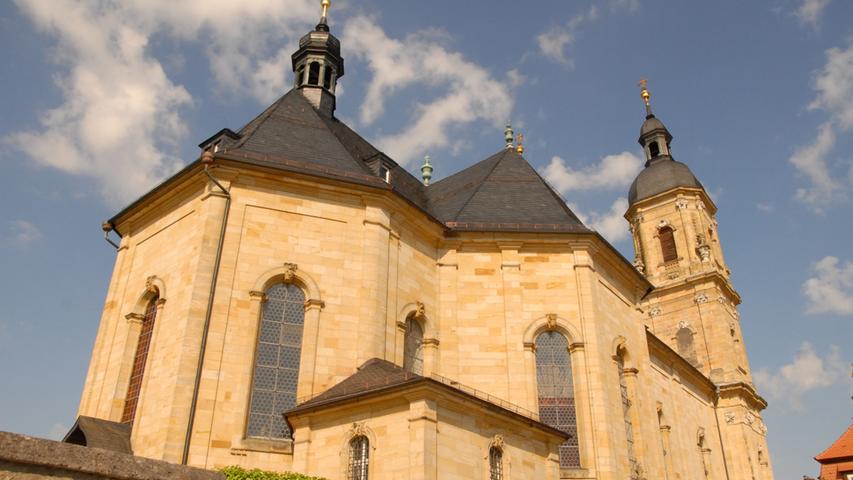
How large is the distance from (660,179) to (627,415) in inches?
996

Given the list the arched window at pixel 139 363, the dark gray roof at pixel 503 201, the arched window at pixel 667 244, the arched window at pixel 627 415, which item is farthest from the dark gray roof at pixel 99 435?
the arched window at pixel 667 244

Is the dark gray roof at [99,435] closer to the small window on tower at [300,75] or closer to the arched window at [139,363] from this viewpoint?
the arched window at [139,363]

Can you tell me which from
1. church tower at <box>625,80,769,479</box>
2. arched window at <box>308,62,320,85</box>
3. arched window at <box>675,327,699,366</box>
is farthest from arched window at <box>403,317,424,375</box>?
arched window at <box>675,327,699,366</box>

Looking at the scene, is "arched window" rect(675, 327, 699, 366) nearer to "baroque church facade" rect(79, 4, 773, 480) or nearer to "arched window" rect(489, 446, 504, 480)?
"baroque church facade" rect(79, 4, 773, 480)

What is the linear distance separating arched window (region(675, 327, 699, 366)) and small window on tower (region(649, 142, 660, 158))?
1226 cm

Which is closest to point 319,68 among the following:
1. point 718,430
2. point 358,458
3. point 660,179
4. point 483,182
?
point 483,182

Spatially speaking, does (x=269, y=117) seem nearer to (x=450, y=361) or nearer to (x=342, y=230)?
→ (x=342, y=230)

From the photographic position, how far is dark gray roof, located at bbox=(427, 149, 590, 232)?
21711 millimetres

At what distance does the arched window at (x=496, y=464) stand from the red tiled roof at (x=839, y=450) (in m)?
23.3

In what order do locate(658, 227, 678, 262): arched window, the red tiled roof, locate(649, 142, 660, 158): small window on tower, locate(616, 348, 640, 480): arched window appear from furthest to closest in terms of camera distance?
1. locate(649, 142, 660, 158): small window on tower
2. locate(658, 227, 678, 262): arched window
3. the red tiled roof
4. locate(616, 348, 640, 480): arched window

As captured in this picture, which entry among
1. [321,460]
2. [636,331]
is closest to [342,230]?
[321,460]

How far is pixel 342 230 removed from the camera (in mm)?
18672

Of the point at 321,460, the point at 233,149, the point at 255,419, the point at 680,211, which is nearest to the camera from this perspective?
the point at 321,460

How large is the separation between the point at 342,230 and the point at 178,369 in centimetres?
543
